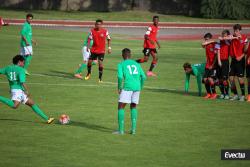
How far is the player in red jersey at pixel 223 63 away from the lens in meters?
23.3

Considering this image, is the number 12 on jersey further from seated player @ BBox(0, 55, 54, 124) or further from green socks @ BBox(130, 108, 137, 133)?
seated player @ BBox(0, 55, 54, 124)

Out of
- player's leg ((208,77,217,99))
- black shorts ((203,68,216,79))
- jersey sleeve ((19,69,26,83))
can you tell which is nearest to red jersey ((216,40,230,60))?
black shorts ((203,68,216,79))

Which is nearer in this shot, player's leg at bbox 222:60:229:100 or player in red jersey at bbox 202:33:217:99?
player in red jersey at bbox 202:33:217:99

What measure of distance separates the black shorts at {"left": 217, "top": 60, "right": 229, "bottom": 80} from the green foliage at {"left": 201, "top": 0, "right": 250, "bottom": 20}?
1786 inches

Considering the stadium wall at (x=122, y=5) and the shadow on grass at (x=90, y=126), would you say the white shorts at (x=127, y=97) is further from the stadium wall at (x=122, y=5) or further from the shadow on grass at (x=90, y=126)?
the stadium wall at (x=122, y=5)

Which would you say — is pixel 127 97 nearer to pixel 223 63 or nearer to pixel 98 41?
pixel 223 63

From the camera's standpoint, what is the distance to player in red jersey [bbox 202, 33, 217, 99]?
23.6 m

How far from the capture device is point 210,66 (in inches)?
939

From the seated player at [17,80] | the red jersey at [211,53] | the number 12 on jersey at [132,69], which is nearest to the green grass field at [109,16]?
the red jersey at [211,53]

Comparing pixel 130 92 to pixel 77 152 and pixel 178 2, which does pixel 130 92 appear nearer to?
pixel 77 152

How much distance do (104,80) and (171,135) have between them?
36.7 feet

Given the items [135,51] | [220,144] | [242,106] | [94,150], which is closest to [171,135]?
[220,144]

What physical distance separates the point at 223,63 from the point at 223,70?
→ 30 centimetres

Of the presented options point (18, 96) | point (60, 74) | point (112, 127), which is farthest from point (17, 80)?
point (60, 74)
